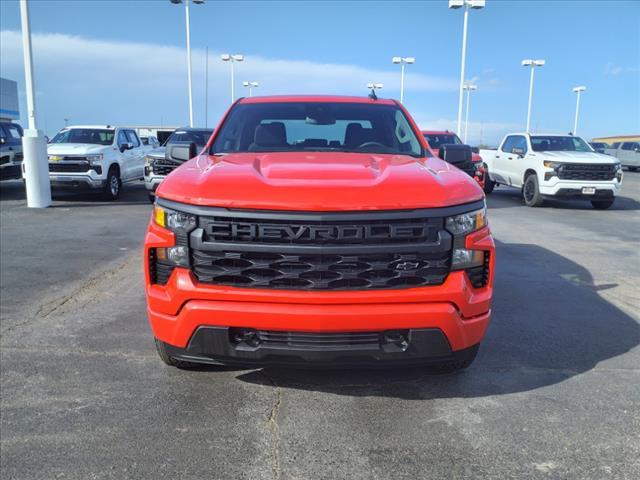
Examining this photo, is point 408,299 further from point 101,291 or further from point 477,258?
point 101,291

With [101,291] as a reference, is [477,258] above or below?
above

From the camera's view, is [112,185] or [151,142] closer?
[112,185]

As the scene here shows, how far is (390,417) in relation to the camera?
3.05 meters

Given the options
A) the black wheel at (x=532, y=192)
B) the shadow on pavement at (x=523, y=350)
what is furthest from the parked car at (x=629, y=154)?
the shadow on pavement at (x=523, y=350)

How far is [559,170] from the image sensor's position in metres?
12.7

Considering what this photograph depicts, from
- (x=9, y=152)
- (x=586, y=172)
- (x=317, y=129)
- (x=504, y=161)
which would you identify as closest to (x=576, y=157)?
(x=586, y=172)

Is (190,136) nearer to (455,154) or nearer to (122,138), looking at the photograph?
(122,138)

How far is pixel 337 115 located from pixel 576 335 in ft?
9.06

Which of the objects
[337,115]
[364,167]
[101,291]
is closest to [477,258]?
[364,167]

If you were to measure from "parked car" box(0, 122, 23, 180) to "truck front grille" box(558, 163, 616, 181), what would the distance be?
573 inches

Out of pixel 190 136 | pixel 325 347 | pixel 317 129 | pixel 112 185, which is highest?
pixel 317 129

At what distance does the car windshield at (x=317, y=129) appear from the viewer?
409 cm

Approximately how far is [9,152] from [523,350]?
1491 cm

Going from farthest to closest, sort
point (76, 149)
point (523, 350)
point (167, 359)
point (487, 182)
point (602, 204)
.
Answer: point (487, 182) → point (602, 204) → point (76, 149) → point (523, 350) → point (167, 359)
